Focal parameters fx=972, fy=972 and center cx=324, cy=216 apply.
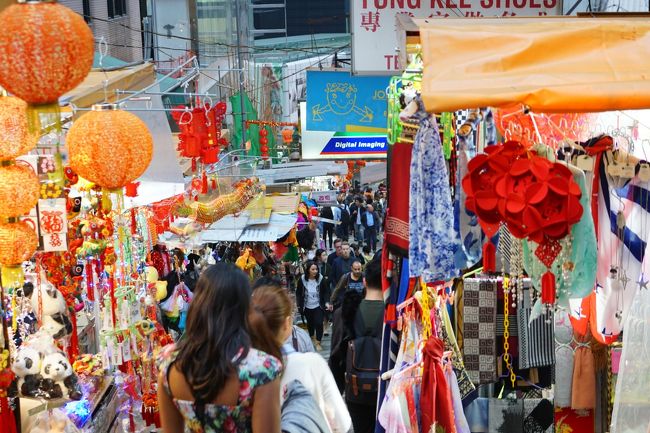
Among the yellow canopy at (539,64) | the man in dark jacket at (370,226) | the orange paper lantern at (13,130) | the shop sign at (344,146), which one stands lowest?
the man in dark jacket at (370,226)

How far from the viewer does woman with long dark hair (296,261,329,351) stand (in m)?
14.9

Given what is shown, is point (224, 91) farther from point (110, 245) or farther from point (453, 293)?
point (453, 293)

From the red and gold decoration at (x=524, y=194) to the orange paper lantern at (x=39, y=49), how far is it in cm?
196

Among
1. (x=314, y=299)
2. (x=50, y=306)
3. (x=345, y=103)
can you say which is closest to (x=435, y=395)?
(x=50, y=306)

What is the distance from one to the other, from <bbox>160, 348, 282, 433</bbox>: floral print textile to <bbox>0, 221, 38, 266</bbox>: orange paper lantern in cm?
278

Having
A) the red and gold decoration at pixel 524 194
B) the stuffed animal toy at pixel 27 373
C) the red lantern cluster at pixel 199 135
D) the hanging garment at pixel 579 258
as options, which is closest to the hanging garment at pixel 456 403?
the hanging garment at pixel 579 258

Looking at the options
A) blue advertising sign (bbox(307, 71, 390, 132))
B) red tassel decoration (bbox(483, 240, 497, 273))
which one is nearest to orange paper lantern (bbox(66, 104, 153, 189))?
red tassel decoration (bbox(483, 240, 497, 273))

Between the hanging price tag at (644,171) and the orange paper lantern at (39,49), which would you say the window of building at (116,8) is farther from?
the hanging price tag at (644,171)

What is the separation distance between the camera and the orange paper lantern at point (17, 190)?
589 centimetres

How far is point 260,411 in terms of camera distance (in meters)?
3.47

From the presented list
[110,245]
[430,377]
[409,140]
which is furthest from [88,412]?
[409,140]

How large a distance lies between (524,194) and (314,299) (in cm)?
1084

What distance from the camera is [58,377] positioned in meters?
6.61

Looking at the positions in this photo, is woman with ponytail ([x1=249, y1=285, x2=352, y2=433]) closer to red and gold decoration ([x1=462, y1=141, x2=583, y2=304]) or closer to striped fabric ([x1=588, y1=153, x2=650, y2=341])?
red and gold decoration ([x1=462, y1=141, x2=583, y2=304])
